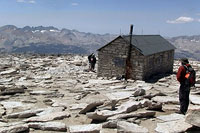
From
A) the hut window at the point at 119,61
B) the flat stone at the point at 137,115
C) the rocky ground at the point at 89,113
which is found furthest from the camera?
the hut window at the point at 119,61

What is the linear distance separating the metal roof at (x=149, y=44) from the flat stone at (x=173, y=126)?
1360 cm

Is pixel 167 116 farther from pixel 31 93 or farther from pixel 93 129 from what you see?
pixel 31 93

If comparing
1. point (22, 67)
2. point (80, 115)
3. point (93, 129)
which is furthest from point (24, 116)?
point (22, 67)

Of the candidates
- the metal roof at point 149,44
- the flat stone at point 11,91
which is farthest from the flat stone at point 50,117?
the metal roof at point 149,44

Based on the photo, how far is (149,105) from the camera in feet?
41.7

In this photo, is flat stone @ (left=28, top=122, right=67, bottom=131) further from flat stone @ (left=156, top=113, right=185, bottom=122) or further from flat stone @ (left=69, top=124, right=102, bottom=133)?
flat stone @ (left=156, top=113, right=185, bottom=122)

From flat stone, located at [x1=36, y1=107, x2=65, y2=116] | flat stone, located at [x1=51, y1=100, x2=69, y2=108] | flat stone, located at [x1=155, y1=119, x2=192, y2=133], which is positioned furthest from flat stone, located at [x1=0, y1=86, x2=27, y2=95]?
flat stone, located at [x1=155, y1=119, x2=192, y2=133]

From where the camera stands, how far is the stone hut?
2384cm

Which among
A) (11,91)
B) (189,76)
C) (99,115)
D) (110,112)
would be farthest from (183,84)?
(11,91)

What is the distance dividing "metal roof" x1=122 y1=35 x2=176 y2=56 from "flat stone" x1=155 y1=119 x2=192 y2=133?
13.6 meters

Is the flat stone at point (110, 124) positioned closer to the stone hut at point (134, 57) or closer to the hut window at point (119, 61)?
the stone hut at point (134, 57)

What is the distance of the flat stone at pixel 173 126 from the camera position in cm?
941

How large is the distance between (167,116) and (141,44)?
579 inches

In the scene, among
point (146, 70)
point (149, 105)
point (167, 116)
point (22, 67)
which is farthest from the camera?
point (22, 67)
